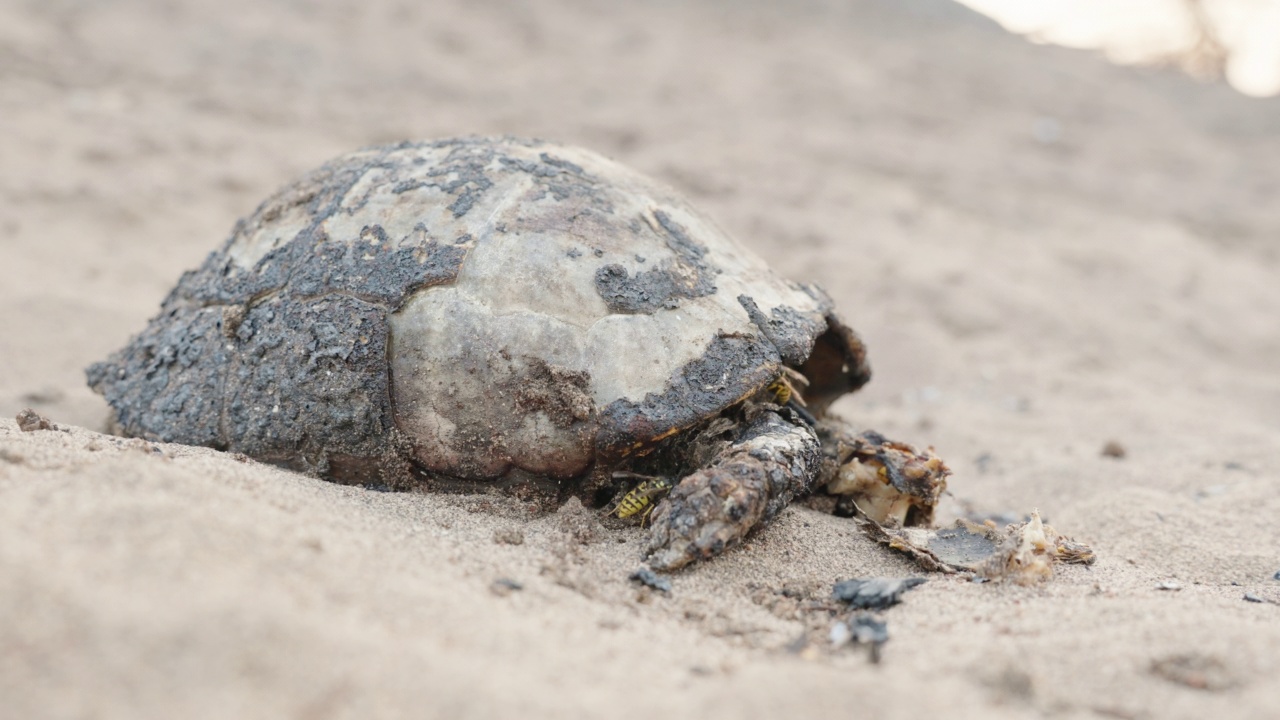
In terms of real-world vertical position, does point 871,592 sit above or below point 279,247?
below

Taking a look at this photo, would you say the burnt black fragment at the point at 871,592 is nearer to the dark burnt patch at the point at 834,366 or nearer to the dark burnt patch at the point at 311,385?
the dark burnt patch at the point at 834,366

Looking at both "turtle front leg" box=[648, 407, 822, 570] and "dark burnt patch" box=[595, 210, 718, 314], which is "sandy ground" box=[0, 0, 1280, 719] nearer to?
"turtle front leg" box=[648, 407, 822, 570]

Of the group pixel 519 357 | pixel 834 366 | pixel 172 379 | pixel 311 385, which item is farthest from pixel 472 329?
pixel 834 366

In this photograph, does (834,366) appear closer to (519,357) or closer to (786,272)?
(519,357)

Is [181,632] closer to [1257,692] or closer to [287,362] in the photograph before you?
[287,362]

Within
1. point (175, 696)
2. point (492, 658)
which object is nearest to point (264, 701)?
point (175, 696)

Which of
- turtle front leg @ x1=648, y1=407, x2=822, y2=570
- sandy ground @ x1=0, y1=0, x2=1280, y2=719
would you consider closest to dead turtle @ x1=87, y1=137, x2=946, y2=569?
turtle front leg @ x1=648, y1=407, x2=822, y2=570
